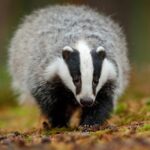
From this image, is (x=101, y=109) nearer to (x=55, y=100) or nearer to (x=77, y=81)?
(x=55, y=100)

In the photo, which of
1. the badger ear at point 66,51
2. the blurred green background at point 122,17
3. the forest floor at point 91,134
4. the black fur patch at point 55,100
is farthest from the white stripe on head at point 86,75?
the blurred green background at point 122,17

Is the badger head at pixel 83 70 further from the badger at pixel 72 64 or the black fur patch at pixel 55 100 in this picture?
the black fur patch at pixel 55 100

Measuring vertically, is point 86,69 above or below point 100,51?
below

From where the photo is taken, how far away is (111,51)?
824 cm

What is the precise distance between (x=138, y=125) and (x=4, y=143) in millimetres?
1657

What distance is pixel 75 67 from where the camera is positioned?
7.25 metres

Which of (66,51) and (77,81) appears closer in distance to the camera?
(77,81)

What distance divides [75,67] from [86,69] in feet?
0.59

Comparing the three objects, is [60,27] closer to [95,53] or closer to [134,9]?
[95,53]

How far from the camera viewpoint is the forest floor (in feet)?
17.8

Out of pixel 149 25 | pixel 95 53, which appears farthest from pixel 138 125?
pixel 149 25

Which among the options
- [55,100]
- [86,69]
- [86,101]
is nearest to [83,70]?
[86,69]

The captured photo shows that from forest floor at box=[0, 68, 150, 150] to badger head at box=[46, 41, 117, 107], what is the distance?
1.31 ft

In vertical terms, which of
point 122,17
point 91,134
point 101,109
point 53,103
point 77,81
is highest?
point 122,17
